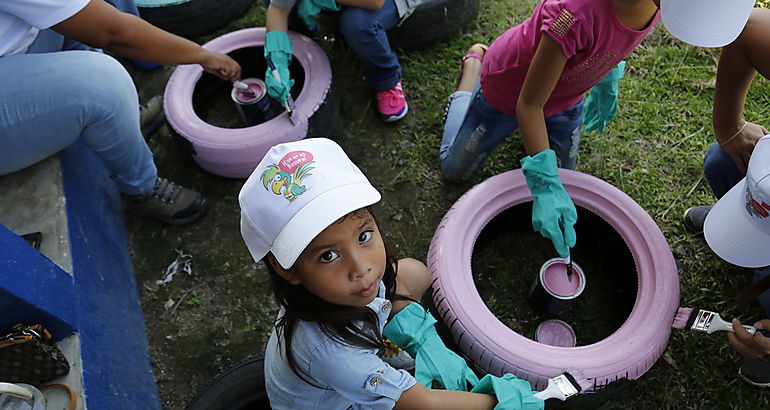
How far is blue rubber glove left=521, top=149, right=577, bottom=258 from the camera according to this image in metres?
1.53

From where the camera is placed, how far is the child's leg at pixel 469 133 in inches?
71.2

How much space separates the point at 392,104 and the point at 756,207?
4.36ft

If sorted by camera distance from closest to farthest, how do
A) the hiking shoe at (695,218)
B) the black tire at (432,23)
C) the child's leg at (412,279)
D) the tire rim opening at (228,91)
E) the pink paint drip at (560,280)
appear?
the child's leg at (412,279), the pink paint drip at (560,280), the hiking shoe at (695,218), the tire rim opening at (228,91), the black tire at (432,23)

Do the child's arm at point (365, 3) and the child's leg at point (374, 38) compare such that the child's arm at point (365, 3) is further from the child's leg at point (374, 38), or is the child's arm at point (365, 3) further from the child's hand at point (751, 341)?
the child's hand at point (751, 341)

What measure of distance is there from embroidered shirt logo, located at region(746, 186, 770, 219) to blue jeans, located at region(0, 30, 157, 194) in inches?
64.3

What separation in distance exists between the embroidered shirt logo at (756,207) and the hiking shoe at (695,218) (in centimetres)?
59

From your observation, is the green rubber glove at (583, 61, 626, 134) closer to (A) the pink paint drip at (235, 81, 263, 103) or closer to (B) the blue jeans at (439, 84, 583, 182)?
(B) the blue jeans at (439, 84, 583, 182)

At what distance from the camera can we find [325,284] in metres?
1.03

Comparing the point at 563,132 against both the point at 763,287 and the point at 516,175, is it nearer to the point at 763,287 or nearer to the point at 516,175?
the point at 516,175

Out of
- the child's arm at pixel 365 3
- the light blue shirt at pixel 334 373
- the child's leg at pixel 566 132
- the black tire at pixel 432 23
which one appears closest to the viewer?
the light blue shirt at pixel 334 373

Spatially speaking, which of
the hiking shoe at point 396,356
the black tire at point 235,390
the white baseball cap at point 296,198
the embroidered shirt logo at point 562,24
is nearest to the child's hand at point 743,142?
the embroidered shirt logo at point 562,24

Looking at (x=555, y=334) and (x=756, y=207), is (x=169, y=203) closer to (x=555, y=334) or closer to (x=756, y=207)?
(x=555, y=334)

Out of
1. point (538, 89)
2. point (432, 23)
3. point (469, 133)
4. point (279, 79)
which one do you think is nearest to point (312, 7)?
point (279, 79)

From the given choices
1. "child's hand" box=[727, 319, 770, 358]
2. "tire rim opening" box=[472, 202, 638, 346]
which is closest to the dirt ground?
"tire rim opening" box=[472, 202, 638, 346]
